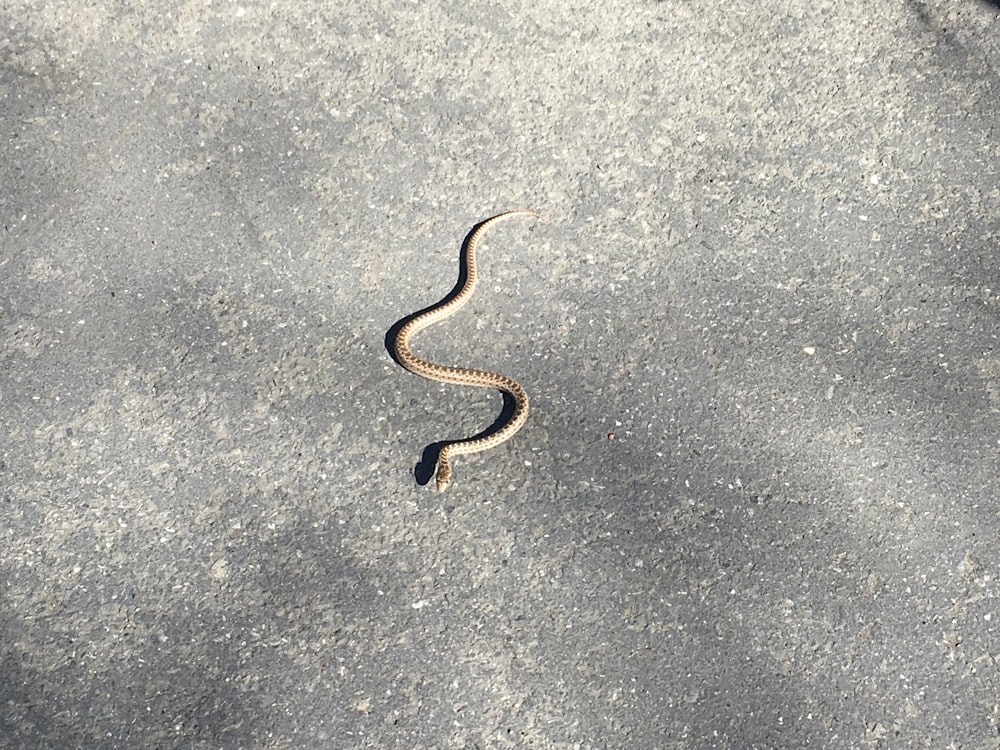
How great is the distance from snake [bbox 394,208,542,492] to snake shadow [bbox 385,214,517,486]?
1 centimetres

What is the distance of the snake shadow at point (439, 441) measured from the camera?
205 inches

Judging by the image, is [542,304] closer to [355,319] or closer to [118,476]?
[355,319]

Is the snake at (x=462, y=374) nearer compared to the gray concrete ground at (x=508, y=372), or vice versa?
the gray concrete ground at (x=508, y=372)

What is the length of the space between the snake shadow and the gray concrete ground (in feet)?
0.21

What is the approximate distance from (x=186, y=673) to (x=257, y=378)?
5.48 ft

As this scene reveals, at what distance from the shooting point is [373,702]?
4438mm

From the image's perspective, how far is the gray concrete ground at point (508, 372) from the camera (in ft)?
14.8

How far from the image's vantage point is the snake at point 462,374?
5.23 m

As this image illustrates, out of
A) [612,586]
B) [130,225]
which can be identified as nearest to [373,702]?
[612,586]

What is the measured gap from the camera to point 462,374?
5617 mm

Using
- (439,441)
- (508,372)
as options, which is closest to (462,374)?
(508,372)

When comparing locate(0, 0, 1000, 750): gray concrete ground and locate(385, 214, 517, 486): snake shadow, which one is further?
locate(385, 214, 517, 486): snake shadow

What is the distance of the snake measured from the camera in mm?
5234

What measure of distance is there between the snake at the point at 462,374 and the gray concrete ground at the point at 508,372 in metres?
0.08
